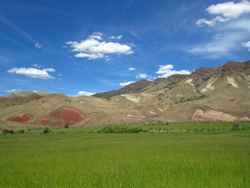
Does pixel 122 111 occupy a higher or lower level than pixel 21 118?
higher

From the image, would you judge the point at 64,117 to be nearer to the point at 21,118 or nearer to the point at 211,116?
the point at 21,118

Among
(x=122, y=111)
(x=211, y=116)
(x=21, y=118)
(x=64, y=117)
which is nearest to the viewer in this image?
(x=211, y=116)

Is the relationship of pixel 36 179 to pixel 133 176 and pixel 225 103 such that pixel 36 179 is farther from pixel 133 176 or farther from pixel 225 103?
pixel 225 103

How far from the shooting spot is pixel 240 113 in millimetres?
93125

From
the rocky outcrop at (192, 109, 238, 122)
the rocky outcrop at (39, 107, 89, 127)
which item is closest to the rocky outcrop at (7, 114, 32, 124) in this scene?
the rocky outcrop at (39, 107, 89, 127)

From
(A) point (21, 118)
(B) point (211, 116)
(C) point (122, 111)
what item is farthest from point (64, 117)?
(B) point (211, 116)

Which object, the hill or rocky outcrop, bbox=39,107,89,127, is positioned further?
rocky outcrop, bbox=39,107,89,127

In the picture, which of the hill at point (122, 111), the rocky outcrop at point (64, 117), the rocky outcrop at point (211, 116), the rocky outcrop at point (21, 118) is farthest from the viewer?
the rocky outcrop at point (21, 118)

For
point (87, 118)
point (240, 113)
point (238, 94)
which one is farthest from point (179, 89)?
point (87, 118)

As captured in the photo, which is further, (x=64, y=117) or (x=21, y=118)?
(x=21, y=118)

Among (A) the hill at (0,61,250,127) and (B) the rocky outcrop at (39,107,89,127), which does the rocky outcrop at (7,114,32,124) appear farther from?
(B) the rocky outcrop at (39,107,89,127)

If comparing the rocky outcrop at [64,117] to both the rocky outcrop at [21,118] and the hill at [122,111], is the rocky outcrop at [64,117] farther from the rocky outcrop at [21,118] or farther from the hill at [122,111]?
the rocky outcrop at [21,118]

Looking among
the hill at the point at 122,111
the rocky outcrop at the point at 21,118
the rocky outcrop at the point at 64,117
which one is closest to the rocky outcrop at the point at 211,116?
the hill at the point at 122,111

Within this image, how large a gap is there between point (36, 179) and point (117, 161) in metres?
6.29
